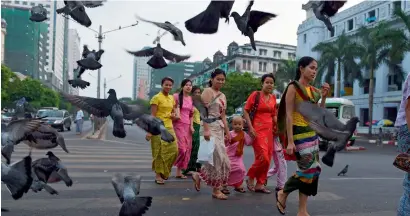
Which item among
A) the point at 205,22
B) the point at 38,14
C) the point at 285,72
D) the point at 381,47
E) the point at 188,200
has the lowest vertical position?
the point at 188,200

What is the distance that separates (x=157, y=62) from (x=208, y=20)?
1.01 m

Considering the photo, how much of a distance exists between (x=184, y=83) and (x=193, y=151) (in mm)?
1469

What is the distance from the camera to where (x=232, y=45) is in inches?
96.5

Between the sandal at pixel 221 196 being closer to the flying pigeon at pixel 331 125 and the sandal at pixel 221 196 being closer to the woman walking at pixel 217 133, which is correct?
the woman walking at pixel 217 133

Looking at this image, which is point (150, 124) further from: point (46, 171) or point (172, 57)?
point (46, 171)

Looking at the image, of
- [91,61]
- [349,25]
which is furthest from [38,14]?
[349,25]

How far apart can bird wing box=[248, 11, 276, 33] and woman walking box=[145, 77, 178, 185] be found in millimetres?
3321

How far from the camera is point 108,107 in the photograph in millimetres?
2609

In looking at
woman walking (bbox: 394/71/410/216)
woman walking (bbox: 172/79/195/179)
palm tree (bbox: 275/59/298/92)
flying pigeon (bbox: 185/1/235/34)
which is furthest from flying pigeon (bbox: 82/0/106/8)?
palm tree (bbox: 275/59/298/92)

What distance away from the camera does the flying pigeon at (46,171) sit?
277cm

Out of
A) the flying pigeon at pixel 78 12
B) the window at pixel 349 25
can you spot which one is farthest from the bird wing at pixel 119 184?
the window at pixel 349 25

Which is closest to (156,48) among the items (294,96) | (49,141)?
(49,141)

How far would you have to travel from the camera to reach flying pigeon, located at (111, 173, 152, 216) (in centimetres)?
276

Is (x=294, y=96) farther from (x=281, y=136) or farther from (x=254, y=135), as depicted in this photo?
(x=254, y=135)
